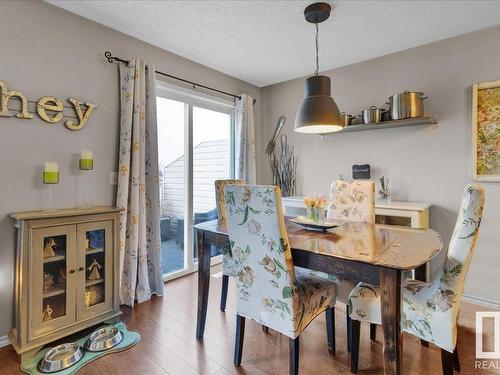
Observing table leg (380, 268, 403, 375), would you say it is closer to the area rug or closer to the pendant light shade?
the pendant light shade

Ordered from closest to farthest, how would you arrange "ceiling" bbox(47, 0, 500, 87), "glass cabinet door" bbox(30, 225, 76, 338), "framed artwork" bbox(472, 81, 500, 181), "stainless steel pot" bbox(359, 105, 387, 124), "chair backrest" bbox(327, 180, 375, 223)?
1. "glass cabinet door" bbox(30, 225, 76, 338)
2. "ceiling" bbox(47, 0, 500, 87)
3. "chair backrest" bbox(327, 180, 375, 223)
4. "framed artwork" bbox(472, 81, 500, 181)
5. "stainless steel pot" bbox(359, 105, 387, 124)

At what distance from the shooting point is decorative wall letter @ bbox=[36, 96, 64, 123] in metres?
2.06

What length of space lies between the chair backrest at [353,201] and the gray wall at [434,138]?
0.92m

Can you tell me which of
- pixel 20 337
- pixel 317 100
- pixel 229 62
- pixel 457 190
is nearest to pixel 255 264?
pixel 317 100

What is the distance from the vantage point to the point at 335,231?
75.4 inches

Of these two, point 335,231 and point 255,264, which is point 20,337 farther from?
point 335,231

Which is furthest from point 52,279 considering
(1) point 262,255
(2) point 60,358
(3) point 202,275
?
(1) point 262,255

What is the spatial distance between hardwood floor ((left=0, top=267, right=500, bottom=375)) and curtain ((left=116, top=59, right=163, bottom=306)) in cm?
34

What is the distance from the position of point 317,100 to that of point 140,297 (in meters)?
2.25

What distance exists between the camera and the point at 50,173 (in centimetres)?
201

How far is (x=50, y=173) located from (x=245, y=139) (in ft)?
7.41

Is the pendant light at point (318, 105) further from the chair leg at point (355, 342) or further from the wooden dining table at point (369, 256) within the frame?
the chair leg at point (355, 342)

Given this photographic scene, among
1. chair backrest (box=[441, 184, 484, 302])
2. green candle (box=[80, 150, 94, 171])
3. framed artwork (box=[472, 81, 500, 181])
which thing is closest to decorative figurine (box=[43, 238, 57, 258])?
green candle (box=[80, 150, 94, 171])

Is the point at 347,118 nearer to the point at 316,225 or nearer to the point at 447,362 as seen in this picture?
the point at 316,225
